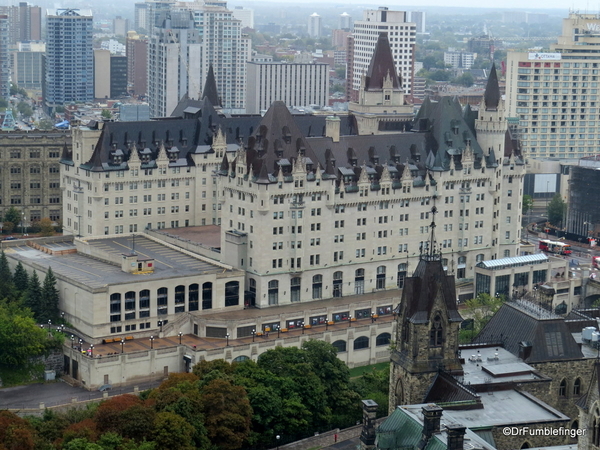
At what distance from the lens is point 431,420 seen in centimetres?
12575

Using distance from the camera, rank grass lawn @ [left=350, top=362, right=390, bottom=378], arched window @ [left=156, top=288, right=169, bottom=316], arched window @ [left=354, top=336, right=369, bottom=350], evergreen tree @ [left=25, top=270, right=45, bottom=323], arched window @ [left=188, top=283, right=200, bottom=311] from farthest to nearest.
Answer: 1. arched window @ [left=188, top=283, right=200, bottom=311]
2. arched window @ [left=354, top=336, right=369, bottom=350]
3. evergreen tree @ [left=25, top=270, right=45, bottom=323]
4. arched window @ [left=156, top=288, right=169, bottom=316]
5. grass lawn @ [left=350, top=362, right=390, bottom=378]

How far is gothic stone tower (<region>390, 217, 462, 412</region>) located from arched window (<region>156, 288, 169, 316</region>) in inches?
2306

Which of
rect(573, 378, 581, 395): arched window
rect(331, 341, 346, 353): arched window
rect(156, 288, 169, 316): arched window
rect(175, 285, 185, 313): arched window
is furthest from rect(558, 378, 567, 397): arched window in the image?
rect(156, 288, 169, 316): arched window

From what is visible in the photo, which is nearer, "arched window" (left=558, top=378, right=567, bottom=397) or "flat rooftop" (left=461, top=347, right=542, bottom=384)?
"flat rooftop" (left=461, top=347, right=542, bottom=384)

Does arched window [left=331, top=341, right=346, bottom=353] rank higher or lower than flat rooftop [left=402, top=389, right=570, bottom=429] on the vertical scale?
lower

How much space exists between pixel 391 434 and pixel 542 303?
3993 cm

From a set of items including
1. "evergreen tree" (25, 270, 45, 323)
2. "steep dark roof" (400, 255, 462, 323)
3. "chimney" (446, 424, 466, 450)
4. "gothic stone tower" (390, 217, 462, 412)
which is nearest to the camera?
"chimney" (446, 424, 466, 450)

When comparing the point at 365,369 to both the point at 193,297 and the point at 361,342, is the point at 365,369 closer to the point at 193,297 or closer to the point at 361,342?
the point at 361,342

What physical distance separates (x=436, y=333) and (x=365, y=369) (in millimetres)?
54374

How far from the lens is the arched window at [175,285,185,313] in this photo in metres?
197

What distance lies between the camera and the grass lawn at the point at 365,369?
193 meters

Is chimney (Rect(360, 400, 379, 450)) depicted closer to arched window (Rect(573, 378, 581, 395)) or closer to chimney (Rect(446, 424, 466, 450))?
chimney (Rect(446, 424, 466, 450))

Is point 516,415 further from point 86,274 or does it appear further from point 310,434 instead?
point 86,274

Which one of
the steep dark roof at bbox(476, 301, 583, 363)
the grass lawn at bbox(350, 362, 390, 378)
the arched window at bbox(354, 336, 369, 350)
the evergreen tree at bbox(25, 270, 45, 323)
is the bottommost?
the grass lawn at bbox(350, 362, 390, 378)
